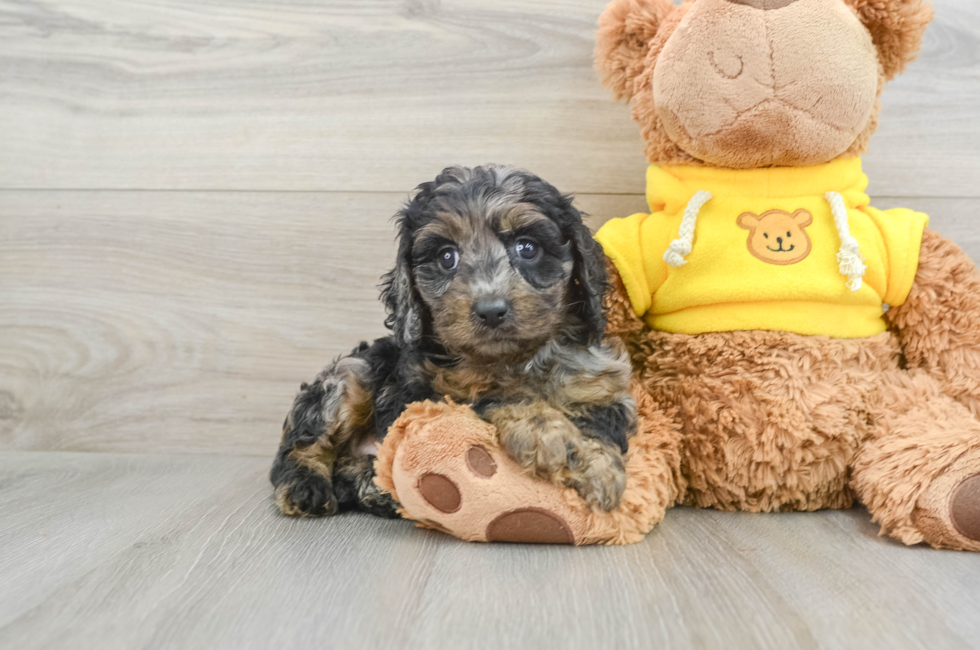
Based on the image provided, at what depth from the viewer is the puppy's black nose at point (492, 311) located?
4.85 ft

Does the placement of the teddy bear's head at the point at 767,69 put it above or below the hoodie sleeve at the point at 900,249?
above

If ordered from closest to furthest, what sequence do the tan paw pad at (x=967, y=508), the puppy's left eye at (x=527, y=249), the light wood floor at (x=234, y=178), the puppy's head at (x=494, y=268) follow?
the tan paw pad at (x=967, y=508)
the puppy's head at (x=494, y=268)
the puppy's left eye at (x=527, y=249)
the light wood floor at (x=234, y=178)

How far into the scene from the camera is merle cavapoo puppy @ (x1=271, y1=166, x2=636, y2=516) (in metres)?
1.50

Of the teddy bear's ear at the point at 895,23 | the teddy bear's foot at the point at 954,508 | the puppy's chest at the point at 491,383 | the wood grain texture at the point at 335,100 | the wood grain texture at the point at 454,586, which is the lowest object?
the wood grain texture at the point at 454,586

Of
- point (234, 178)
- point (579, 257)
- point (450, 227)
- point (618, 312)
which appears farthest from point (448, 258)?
point (234, 178)

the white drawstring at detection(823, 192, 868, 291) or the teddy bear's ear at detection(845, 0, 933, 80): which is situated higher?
the teddy bear's ear at detection(845, 0, 933, 80)

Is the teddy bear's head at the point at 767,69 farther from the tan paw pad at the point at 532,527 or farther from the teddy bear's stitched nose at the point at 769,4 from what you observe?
the tan paw pad at the point at 532,527

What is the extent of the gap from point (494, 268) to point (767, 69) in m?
0.75

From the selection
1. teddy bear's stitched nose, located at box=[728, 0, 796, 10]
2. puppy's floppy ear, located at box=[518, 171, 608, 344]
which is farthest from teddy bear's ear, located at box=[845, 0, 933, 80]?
puppy's floppy ear, located at box=[518, 171, 608, 344]

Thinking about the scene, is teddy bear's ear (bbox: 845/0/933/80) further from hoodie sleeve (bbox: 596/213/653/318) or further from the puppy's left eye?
the puppy's left eye

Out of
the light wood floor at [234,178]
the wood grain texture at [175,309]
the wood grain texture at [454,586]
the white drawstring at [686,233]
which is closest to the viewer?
the wood grain texture at [454,586]

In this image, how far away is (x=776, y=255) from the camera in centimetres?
173

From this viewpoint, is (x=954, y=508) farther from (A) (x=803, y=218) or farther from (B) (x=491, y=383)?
(B) (x=491, y=383)

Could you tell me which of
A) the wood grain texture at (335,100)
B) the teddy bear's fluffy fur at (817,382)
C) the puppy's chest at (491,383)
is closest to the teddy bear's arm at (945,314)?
the teddy bear's fluffy fur at (817,382)
